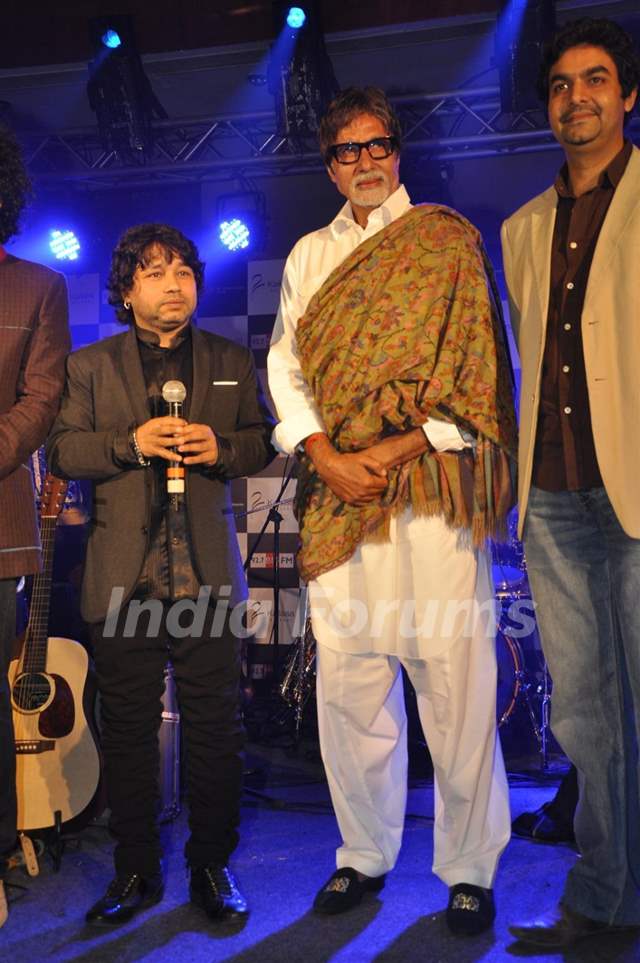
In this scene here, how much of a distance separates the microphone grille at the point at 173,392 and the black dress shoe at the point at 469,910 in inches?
60.3

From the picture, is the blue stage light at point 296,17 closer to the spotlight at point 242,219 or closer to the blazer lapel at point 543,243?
the spotlight at point 242,219

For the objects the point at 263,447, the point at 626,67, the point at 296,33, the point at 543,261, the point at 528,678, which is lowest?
the point at 528,678

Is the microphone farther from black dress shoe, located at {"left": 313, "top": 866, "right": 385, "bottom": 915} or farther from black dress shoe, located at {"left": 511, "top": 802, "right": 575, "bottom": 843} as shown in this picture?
black dress shoe, located at {"left": 511, "top": 802, "right": 575, "bottom": 843}

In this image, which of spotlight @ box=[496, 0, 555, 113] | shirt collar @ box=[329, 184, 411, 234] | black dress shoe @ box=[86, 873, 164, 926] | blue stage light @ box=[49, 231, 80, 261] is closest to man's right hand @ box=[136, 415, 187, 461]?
shirt collar @ box=[329, 184, 411, 234]

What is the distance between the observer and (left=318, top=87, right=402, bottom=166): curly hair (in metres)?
2.74

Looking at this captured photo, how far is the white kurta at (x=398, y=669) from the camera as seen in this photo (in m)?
2.52

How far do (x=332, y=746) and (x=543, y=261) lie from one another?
1.46 meters

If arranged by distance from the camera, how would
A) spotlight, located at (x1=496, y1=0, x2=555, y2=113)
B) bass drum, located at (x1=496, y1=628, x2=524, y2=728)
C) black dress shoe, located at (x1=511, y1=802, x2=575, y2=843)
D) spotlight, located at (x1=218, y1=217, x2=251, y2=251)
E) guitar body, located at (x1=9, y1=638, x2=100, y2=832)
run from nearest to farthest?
black dress shoe, located at (x1=511, y1=802, x2=575, y2=843) → guitar body, located at (x1=9, y1=638, x2=100, y2=832) → bass drum, located at (x1=496, y1=628, x2=524, y2=728) → spotlight, located at (x1=496, y1=0, x2=555, y2=113) → spotlight, located at (x1=218, y1=217, x2=251, y2=251)

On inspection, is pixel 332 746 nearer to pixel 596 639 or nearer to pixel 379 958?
pixel 379 958

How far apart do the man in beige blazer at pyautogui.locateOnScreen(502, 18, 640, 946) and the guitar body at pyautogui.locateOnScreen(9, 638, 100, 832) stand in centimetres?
178

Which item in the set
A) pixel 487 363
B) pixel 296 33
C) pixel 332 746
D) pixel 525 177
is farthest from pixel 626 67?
pixel 525 177

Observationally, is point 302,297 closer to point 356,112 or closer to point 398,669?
point 356,112

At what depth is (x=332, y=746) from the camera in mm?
2670

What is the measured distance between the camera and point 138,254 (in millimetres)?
2896
